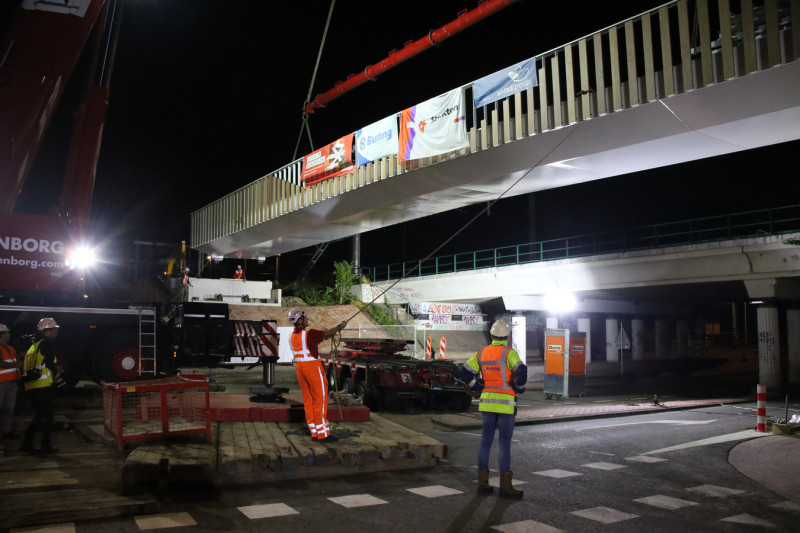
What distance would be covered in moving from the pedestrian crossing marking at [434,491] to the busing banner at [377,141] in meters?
11.2

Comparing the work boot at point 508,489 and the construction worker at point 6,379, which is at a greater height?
the construction worker at point 6,379

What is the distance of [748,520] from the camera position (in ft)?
20.7

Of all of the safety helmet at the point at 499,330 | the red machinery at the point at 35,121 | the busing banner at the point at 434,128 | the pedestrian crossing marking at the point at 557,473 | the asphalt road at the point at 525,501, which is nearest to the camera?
the asphalt road at the point at 525,501

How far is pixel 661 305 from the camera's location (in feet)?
131

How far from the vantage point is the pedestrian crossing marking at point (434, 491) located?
7.14 m

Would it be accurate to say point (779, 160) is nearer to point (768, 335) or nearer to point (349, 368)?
point (768, 335)

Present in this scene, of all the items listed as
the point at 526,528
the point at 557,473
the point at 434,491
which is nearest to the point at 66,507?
the point at 434,491

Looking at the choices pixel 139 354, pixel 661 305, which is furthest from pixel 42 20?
pixel 661 305

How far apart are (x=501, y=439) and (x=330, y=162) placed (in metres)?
13.9

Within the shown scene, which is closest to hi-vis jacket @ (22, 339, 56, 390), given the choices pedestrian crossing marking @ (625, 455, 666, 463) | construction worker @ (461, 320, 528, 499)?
construction worker @ (461, 320, 528, 499)

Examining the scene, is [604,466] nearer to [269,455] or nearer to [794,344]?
[269,455]

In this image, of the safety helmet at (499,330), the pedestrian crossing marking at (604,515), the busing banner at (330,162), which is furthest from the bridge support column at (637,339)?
the pedestrian crossing marking at (604,515)

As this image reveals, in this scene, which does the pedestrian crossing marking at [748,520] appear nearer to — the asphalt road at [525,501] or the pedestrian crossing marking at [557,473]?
the asphalt road at [525,501]

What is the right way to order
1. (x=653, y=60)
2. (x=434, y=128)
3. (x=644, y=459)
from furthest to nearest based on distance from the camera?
(x=434, y=128) < (x=653, y=60) < (x=644, y=459)
